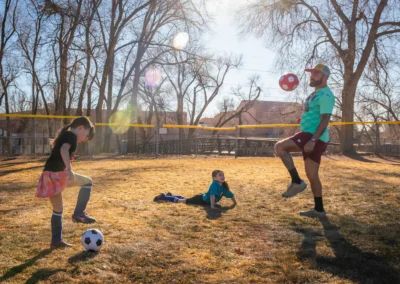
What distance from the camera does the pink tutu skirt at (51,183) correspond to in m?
3.84

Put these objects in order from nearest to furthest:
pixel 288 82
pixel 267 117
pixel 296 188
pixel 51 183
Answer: pixel 51 183, pixel 296 188, pixel 288 82, pixel 267 117

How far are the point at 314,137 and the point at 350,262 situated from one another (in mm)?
1880

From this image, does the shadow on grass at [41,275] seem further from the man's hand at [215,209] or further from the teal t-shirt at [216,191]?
the teal t-shirt at [216,191]

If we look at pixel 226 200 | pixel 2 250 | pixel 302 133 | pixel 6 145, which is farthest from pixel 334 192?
pixel 6 145

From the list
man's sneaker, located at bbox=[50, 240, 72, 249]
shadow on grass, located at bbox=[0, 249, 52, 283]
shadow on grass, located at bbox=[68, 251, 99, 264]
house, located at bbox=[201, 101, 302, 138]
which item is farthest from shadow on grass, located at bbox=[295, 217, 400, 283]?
house, located at bbox=[201, 101, 302, 138]

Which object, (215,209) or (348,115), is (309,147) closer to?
(215,209)

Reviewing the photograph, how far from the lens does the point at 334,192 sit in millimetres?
7109

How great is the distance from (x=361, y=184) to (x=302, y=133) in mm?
3664

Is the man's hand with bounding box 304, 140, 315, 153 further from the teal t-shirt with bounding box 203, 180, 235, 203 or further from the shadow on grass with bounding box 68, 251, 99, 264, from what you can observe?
the shadow on grass with bounding box 68, 251, 99, 264

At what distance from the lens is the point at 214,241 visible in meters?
4.01

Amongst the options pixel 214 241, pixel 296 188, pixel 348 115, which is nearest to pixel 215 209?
pixel 296 188

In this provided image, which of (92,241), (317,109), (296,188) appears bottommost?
(92,241)

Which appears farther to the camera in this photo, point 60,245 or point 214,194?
point 214,194

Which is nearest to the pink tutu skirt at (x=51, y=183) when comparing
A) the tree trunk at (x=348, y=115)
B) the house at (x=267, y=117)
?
the tree trunk at (x=348, y=115)
